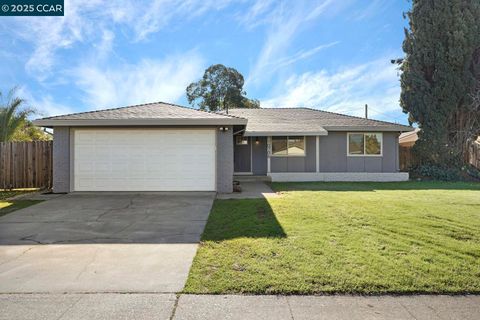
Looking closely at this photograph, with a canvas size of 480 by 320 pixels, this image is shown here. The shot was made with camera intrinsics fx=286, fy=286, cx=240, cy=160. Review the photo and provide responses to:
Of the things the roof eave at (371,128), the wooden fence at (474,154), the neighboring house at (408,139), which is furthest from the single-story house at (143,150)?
the neighboring house at (408,139)

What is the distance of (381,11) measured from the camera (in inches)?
479

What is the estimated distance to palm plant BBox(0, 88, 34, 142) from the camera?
1385cm

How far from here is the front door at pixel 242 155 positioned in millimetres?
15453

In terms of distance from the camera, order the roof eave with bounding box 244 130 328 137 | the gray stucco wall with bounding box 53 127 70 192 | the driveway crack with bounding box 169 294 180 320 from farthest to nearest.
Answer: the roof eave with bounding box 244 130 328 137, the gray stucco wall with bounding box 53 127 70 192, the driveway crack with bounding box 169 294 180 320

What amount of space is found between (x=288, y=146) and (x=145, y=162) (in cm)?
755

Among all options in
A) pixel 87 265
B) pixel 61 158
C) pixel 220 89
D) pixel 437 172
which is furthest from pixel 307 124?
pixel 220 89

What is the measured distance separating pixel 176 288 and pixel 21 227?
4452 mm

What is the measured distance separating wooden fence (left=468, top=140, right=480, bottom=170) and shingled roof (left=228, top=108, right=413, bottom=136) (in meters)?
5.70

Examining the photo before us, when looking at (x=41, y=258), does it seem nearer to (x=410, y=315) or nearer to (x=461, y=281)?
(x=410, y=315)

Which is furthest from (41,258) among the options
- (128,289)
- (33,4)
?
(33,4)

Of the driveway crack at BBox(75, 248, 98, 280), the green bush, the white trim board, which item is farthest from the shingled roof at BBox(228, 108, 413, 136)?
the driveway crack at BBox(75, 248, 98, 280)

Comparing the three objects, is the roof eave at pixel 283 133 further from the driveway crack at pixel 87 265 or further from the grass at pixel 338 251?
the driveway crack at pixel 87 265

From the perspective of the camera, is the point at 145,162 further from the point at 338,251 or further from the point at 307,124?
the point at 307,124

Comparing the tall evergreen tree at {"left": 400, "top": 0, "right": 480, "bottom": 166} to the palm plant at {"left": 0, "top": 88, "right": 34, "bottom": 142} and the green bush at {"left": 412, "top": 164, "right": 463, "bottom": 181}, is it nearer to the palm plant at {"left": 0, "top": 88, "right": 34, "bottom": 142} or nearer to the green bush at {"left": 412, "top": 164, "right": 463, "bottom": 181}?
the green bush at {"left": 412, "top": 164, "right": 463, "bottom": 181}
